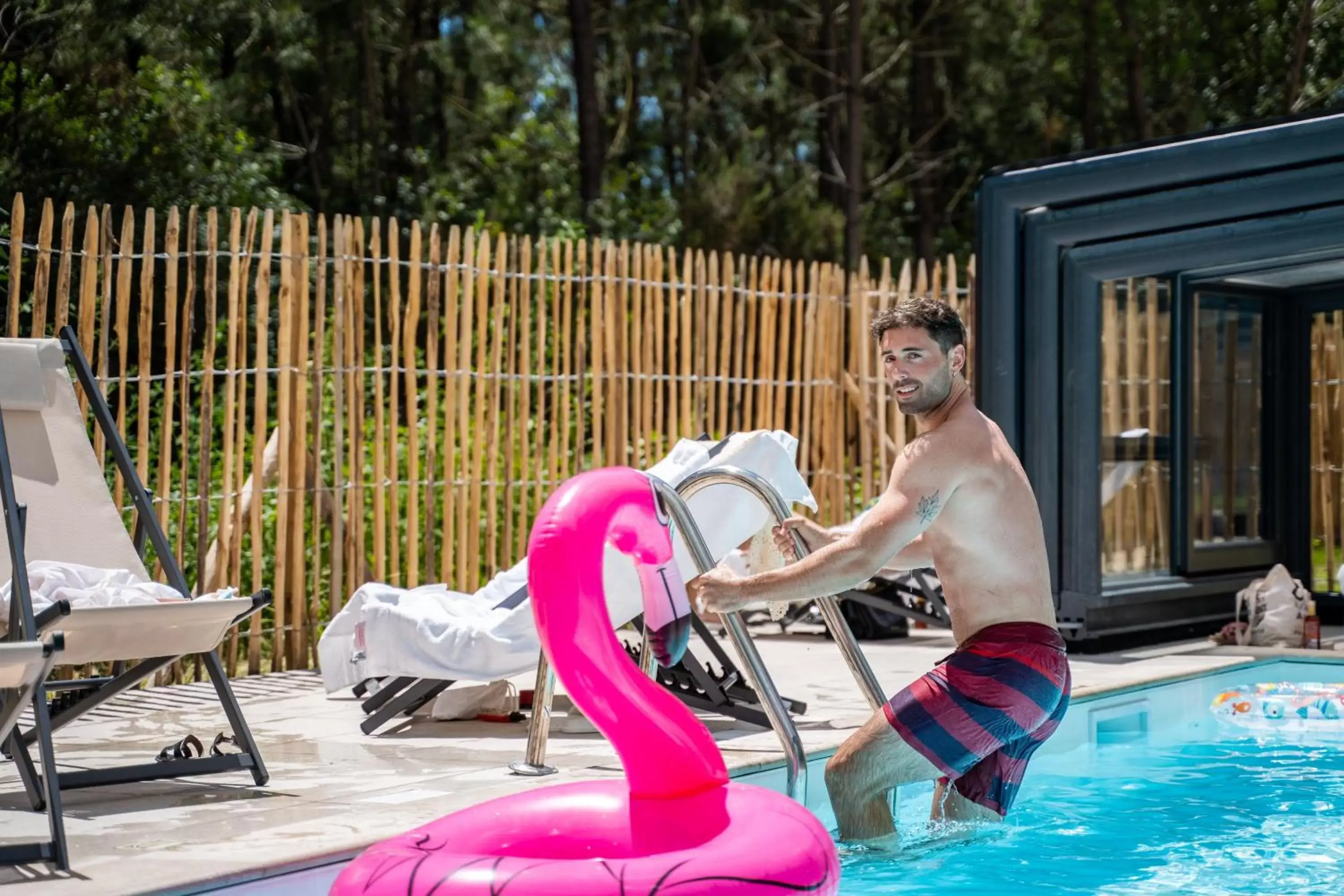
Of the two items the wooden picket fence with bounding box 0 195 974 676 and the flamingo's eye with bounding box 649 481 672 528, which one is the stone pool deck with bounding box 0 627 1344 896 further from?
the flamingo's eye with bounding box 649 481 672 528

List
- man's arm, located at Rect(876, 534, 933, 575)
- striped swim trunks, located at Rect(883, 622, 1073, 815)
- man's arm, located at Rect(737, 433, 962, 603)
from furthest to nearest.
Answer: man's arm, located at Rect(876, 534, 933, 575) → striped swim trunks, located at Rect(883, 622, 1073, 815) → man's arm, located at Rect(737, 433, 962, 603)

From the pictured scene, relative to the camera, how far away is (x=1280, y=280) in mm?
8406

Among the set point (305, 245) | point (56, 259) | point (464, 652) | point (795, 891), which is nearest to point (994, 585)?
point (795, 891)

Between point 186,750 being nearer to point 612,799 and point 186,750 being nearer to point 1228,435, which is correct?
point 612,799

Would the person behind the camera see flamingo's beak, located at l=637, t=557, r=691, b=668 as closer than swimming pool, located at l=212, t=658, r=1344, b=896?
Yes

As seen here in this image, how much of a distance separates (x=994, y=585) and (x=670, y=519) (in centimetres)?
79

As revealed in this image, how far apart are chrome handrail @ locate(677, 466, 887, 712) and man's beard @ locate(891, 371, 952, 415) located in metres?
0.41

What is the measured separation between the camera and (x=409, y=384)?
23.0 feet

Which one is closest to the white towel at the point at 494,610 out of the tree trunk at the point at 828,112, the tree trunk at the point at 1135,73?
the tree trunk at the point at 828,112

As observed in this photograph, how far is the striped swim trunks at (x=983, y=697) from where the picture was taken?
3324 millimetres

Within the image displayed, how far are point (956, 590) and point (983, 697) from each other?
0.82ft

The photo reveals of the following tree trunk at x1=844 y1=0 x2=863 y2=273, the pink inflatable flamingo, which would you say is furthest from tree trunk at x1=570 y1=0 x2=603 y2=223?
→ the pink inflatable flamingo

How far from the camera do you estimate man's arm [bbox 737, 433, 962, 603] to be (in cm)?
310

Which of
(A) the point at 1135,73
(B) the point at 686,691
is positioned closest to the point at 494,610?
(B) the point at 686,691
